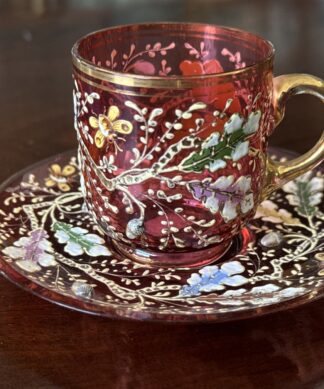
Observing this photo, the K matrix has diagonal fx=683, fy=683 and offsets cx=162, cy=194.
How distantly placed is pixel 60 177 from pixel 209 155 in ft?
0.75

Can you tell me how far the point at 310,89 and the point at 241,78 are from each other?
0.23 ft

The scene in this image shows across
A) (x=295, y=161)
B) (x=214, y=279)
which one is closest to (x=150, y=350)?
(x=214, y=279)

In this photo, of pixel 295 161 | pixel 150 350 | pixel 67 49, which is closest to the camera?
pixel 150 350

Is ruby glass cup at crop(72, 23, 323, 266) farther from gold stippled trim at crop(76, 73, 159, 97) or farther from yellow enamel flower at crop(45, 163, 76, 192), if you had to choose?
yellow enamel flower at crop(45, 163, 76, 192)

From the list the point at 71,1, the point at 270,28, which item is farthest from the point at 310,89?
the point at 71,1

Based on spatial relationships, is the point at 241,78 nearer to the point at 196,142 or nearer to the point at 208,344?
the point at 196,142

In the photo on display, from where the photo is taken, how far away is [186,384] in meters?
0.38

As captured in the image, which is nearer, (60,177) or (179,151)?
(179,151)

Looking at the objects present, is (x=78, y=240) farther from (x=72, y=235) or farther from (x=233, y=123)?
(x=233, y=123)

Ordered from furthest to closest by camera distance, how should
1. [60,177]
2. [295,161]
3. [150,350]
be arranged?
[60,177] < [295,161] < [150,350]

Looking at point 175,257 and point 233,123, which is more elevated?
point 233,123

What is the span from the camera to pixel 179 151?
0.45 m

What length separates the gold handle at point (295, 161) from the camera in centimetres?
49

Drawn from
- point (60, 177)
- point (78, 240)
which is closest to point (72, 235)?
point (78, 240)
